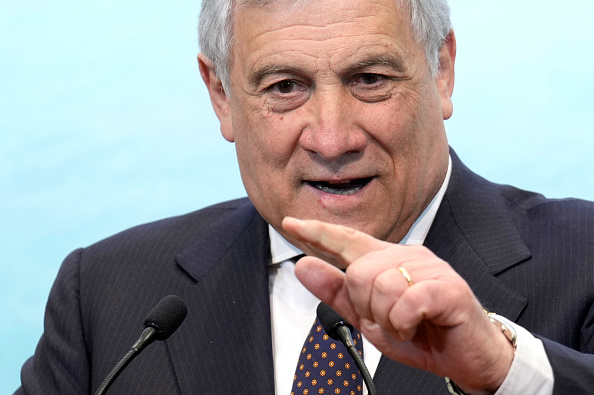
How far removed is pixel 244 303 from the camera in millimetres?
2412

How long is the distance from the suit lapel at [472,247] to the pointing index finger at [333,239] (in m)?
0.69

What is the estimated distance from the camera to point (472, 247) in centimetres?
229

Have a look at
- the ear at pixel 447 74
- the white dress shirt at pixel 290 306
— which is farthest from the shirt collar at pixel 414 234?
the ear at pixel 447 74

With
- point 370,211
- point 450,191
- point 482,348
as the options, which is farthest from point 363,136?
point 482,348

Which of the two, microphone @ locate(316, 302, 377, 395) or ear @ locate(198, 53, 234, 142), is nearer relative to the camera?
microphone @ locate(316, 302, 377, 395)

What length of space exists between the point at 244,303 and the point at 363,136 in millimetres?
555

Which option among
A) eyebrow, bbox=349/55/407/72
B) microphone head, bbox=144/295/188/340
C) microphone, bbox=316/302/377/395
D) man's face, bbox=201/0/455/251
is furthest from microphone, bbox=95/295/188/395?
eyebrow, bbox=349/55/407/72

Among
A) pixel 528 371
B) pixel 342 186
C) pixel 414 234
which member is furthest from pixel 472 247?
pixel 528 371

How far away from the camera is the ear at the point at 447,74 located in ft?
7.91

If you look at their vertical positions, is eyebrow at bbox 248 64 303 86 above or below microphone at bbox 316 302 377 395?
above

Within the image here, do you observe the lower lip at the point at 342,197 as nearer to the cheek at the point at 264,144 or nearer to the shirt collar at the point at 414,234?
the cheek at the point at 264,144

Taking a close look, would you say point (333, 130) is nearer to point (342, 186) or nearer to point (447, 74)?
point (342, 186)

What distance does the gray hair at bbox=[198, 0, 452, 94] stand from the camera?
2.27m

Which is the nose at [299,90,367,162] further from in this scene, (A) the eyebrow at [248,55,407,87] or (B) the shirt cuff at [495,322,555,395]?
(B) the shirt cuff at [495,322,555,395]
